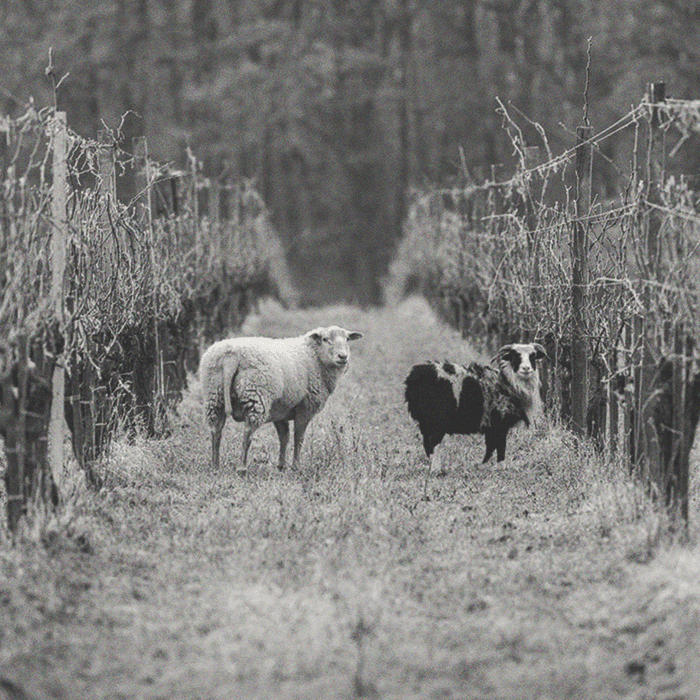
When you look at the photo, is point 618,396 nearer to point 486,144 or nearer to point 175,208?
point 175,208

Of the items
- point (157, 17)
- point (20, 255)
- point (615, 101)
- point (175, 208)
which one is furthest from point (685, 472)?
point (157, 17)

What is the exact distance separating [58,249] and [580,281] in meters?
4.78

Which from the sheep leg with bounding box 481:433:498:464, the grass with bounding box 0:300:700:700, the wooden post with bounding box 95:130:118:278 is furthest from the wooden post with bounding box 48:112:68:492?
the sheep leg with bounding box 481:433:498:464

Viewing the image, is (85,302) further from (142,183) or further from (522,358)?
(142,183)

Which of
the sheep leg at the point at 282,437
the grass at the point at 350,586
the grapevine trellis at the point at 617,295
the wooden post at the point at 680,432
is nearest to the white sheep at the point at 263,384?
the sheep leg at the point at 282,437

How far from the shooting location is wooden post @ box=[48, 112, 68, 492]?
851 centimetres

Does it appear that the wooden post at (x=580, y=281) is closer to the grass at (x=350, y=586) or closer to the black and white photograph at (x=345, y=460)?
the black and white photograph at (x=345, y=460)

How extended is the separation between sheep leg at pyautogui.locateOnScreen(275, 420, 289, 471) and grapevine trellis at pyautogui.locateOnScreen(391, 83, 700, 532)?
2.63 m

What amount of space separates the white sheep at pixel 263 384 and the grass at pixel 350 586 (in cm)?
43

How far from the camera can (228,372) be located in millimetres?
10383

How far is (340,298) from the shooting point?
46.2 metres

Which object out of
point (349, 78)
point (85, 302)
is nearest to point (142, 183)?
point (85, 302)

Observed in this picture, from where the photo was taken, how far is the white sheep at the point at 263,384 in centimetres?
1045

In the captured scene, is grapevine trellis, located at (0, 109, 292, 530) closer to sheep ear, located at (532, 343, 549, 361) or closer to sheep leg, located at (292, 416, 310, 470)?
sheep leg, located at (292, 416, 310, 470)
